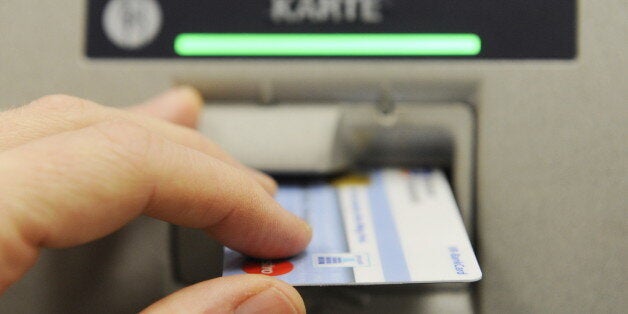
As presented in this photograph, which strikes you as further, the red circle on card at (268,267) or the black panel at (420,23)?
the black panel at (420,23)

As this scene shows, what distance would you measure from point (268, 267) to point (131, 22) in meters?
0.31

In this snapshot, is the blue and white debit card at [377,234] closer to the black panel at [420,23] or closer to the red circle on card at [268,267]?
the red circle on card at [268,267]

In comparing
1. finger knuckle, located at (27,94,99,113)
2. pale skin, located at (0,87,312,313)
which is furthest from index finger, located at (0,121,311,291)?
finger knuckle, located at (27,94,99,113)

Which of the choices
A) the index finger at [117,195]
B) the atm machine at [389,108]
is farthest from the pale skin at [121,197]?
the atm machine at [389,108]

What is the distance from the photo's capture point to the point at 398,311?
59cm

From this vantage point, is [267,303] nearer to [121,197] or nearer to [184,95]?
[121,197]

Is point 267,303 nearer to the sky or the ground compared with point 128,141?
nearer to the ground

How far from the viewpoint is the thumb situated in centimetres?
45

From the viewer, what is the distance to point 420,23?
2.10 feet

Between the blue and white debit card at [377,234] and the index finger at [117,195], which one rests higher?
the index finger at [117,195]

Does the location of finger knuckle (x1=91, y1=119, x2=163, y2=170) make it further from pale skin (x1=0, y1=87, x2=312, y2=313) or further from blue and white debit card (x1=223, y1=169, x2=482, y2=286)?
blue and white debit card (x1=223, y1=169, x2=482, y2=286)

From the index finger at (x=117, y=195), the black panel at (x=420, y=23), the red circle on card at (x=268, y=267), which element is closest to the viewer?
the index finger at (x=117, y=195)

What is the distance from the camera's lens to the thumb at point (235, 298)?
1.49 feet

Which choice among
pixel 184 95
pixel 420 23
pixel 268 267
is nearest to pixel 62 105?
pixel 184 95
